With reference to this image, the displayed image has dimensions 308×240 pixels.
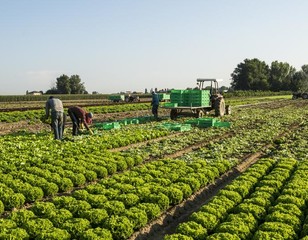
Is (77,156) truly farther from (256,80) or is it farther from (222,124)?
(256,80)

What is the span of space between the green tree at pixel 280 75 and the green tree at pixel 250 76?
2579 millimetres

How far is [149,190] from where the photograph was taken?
389 inches

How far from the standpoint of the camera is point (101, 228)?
7.57m

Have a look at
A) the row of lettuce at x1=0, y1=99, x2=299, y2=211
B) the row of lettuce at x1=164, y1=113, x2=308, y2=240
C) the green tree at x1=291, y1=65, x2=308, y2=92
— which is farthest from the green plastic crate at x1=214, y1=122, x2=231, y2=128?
the green tree at x1=291, y1=65, x2=308, y2=92

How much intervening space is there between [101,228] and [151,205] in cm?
158

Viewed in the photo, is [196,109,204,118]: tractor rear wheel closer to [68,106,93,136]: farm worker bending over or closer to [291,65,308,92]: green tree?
[68,106,93,136]: farm worker bending over

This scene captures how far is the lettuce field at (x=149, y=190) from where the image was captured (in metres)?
7.56

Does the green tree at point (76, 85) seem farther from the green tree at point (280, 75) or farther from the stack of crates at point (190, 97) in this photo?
the stack of crates at point (190, 97)

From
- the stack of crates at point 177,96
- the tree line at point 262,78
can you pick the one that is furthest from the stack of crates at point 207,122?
the tree line at point 262,78

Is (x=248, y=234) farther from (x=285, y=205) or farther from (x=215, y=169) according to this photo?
(x=215, y=169)

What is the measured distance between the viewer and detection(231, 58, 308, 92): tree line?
117000mm

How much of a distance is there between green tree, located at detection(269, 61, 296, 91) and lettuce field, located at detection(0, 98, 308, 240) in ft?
350

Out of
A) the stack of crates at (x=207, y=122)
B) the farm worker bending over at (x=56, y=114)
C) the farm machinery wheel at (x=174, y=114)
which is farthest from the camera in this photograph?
the farm machinery wheel at (x=174, y=114)

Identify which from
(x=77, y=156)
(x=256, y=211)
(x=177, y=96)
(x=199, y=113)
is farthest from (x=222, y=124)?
(x=256, y=211)
